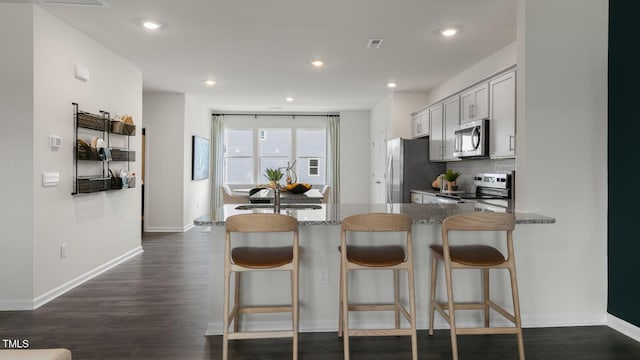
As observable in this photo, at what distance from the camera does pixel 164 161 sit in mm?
7309

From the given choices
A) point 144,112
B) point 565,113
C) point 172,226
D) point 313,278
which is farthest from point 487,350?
point 144,112

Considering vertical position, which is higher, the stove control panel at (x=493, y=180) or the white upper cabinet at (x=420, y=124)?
the white upper cabinet at (x=420, y=124)

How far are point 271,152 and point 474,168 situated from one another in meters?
5.43

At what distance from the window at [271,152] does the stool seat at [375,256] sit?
707 centimetres

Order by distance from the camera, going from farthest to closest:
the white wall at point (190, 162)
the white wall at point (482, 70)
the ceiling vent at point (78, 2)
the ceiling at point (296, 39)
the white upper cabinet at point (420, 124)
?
the white wall at point (190, 162)
the white upper cabinet at point (420, 124)
the white wall at point (482, 70)
the ceiling at point (296, 39)
the ceiling vent at point (78, 2)

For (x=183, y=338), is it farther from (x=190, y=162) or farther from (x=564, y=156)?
(x=190, y=162)

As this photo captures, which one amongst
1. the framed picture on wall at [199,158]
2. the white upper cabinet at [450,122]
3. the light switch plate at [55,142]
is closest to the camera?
the light switch plate at [55,142]

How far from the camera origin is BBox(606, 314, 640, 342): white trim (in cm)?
272

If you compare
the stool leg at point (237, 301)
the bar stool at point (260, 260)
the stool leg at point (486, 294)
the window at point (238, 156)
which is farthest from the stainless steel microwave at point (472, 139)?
the window at point (238, 156)

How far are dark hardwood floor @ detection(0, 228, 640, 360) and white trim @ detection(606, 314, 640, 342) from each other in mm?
60

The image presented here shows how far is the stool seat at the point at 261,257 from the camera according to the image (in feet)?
7.79

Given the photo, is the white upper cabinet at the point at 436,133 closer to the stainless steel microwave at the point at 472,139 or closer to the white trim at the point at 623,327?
the stainless steel microwave at the point at 472,139

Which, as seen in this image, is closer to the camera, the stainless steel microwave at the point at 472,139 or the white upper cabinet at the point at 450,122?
the stainless steel microwave at the point at 472,139

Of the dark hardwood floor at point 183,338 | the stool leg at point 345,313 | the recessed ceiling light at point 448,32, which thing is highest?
the recessed ceiling light at point 448,32
